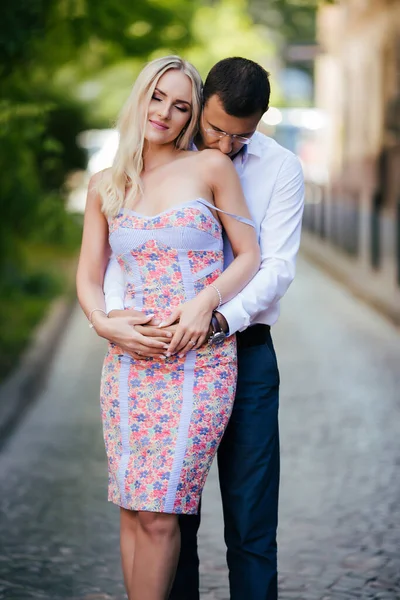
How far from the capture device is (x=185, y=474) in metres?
3.60

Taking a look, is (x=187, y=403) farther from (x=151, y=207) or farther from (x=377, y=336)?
(x=377, y=336)

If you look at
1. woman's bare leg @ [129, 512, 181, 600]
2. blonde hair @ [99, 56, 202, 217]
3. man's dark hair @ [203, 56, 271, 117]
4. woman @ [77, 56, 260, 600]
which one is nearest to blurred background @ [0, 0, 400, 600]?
woman's bare leg @ [129, 512, 181, 600]

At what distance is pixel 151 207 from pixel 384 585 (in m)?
2.05

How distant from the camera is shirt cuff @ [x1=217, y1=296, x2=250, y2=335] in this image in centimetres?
360

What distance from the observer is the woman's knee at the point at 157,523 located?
3.62 metres

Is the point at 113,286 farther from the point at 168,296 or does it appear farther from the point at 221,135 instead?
the point at 221,135

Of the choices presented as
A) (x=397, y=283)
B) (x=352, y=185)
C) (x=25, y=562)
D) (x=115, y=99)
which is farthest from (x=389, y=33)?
(x=25, y=562)

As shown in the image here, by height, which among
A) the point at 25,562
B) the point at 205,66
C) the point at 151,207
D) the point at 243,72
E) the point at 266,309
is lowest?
the point at 25,562

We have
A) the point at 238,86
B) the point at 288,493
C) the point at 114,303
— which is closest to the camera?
the point at 238,86

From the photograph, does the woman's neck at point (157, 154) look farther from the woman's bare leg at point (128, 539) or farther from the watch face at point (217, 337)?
the woman's bare leg at point (128, 539)

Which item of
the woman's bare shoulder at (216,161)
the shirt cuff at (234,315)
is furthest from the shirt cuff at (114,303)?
the woman's bare shoulder at (216,161)

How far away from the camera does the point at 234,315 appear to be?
361 centimetres

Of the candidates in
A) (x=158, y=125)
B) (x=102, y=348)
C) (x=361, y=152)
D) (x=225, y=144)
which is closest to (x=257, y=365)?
(x=225, y=144)

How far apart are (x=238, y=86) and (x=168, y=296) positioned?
641mm
